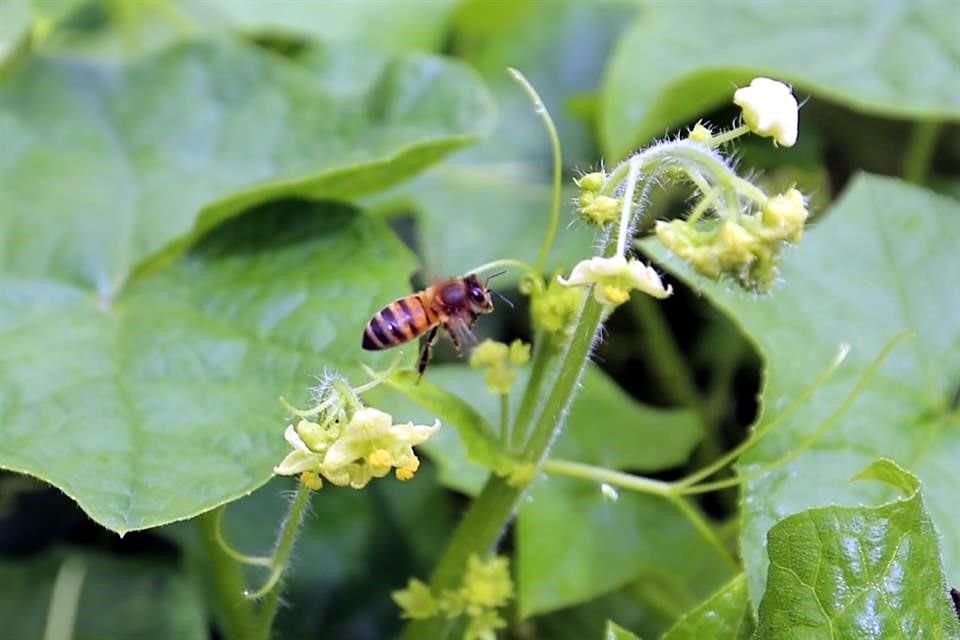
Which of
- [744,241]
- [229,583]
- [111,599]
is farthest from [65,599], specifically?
[744,241]

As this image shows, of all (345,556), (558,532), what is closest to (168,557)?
(345,556)

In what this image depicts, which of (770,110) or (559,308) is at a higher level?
(770,110)

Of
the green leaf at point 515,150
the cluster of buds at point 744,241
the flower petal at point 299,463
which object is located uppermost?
the cluster of buds at point 744,241

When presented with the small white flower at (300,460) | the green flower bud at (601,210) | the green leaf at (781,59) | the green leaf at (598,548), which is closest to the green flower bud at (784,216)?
the green flower bud at (601,210)

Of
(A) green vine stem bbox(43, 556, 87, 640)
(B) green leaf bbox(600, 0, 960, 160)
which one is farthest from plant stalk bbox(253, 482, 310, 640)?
(B) green leaf bbox(600, 0, 960, 160)

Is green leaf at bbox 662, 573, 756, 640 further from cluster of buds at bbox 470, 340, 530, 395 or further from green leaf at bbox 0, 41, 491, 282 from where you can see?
green leaf at bbox 0, 41, 491, 282

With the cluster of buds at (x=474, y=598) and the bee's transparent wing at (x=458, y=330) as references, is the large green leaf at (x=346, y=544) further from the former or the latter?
the bee's transparent wing at (x=458, y=330)

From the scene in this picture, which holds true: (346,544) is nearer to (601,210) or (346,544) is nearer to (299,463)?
(299,463)
